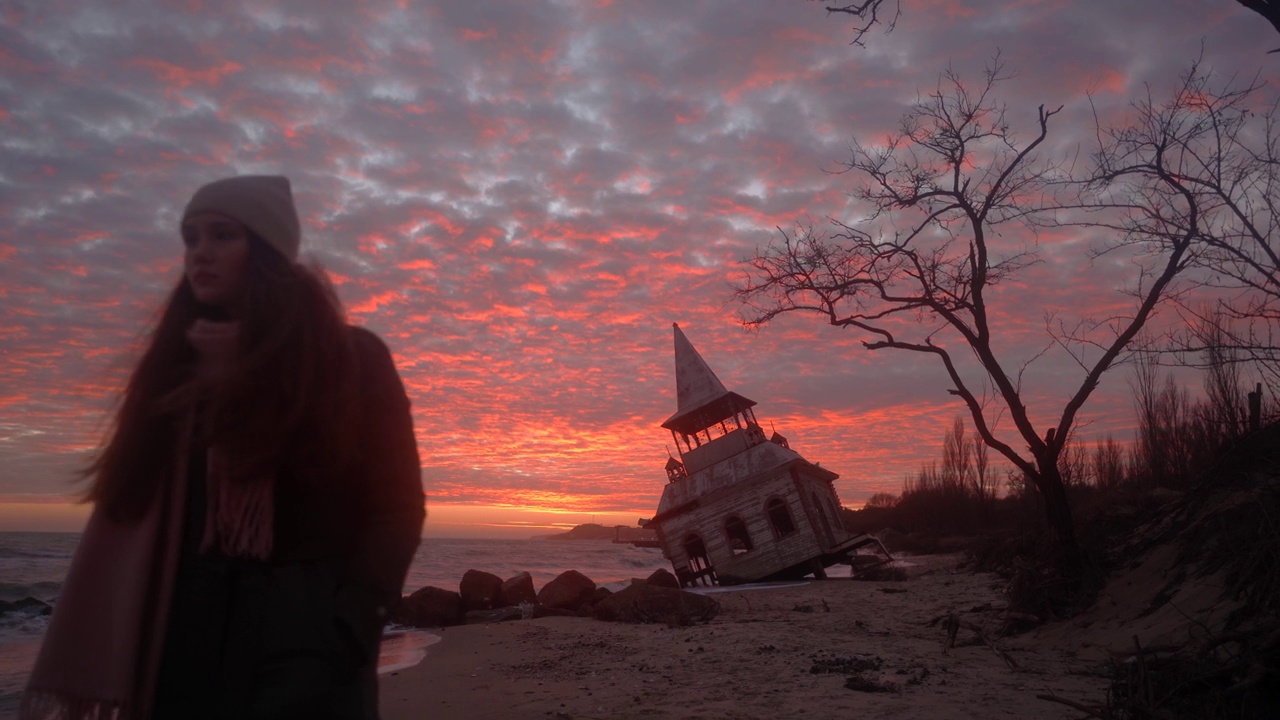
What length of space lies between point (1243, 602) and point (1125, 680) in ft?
5.90

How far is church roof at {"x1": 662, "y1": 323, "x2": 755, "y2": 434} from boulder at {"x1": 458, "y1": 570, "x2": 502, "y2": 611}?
28.8ft

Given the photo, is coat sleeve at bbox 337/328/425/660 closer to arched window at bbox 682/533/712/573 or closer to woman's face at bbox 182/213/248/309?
woman's face at bbox 182/213/248/309

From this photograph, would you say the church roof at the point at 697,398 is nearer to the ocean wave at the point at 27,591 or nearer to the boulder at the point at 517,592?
the boulder at the point at 517,592

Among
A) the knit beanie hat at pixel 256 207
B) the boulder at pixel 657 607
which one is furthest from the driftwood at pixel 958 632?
the knit beanie hat at pixel 256 207

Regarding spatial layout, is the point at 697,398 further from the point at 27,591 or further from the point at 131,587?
the point at 131,587

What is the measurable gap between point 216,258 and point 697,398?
22814 mm

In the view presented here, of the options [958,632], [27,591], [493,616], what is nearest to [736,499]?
[493,616]

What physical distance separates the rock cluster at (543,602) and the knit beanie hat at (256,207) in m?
12.3

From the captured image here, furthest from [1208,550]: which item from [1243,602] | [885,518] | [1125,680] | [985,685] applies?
[885,518]

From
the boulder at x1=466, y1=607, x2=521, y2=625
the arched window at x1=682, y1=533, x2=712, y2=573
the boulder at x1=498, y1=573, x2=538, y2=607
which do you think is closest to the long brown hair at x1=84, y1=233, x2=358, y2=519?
the boulder at x1=466, y1=607, x2=521, y2=625

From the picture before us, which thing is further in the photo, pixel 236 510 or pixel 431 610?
pixel 431 610

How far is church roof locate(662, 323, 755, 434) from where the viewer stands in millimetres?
24344

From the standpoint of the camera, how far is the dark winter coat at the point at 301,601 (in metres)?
1.69

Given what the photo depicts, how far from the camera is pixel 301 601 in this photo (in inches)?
68.7
